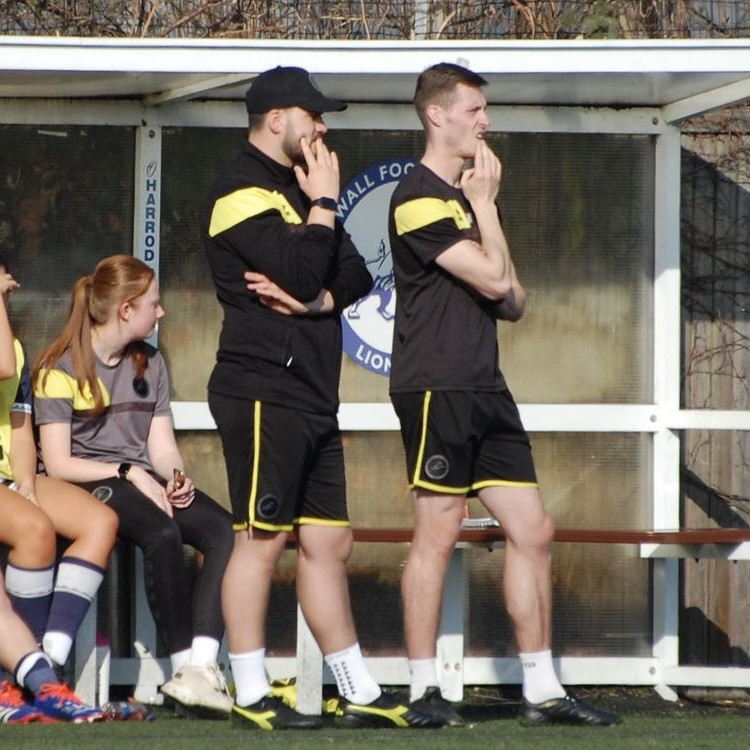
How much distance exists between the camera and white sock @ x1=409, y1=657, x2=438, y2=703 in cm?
495

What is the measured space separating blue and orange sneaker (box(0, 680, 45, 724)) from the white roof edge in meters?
2.25

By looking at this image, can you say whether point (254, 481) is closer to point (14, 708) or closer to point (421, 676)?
point (421, 676)

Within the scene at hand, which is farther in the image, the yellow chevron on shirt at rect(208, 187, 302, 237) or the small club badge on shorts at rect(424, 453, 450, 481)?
the small club badge on shorts at rect(424, 453, 450, 481)

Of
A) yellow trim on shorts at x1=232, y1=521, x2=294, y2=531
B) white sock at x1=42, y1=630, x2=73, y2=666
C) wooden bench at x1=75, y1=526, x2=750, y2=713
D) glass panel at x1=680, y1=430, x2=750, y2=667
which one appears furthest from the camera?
glass panel at x1=680, y1=430, x2=750, y2=667

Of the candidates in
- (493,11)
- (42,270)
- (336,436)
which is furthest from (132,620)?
(493,11)

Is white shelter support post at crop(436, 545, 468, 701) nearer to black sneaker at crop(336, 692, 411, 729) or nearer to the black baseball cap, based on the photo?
black sneaker at crop(336, 692, 411, 729)

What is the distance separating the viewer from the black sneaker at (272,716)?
189 inches

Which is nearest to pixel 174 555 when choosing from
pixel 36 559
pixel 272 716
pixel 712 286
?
pixel 36 559

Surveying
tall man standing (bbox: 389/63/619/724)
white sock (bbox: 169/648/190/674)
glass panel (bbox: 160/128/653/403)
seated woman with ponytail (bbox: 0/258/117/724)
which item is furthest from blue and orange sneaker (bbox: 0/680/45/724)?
glass panel (bbox: 160/128/653/403)

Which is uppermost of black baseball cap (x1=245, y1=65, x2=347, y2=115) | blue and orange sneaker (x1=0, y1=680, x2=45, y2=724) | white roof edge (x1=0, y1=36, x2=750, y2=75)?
white roof edge (x1=0, y1=36, x2=750, y2=75)

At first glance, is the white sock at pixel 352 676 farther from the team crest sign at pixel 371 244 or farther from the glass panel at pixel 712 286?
the glass panel at pixel 712 286

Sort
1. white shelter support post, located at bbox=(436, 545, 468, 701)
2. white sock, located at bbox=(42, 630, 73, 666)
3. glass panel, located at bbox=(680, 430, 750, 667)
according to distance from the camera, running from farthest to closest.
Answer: glass panel, located at bbox=(680, 430, 750, 667)
white shelter support post, located at bbox=(436, 545, 468, 701)
white sock, located at bbox=(42, 630, 73, 666)

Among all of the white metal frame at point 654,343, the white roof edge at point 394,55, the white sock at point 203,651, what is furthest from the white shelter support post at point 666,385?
the white sock at point 203,651

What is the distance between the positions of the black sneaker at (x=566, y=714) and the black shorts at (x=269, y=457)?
0.89m
